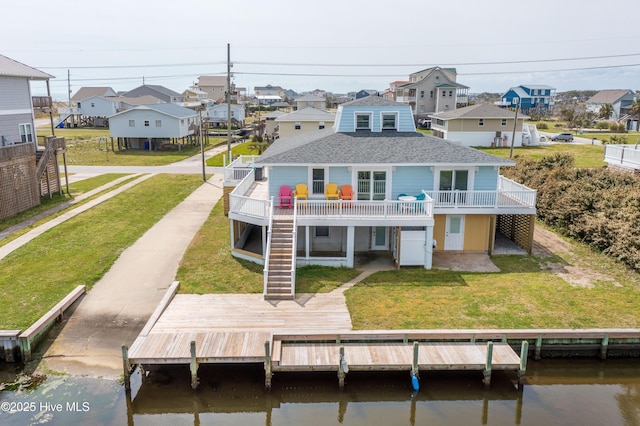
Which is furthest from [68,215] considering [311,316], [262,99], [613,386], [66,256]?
[262,99]

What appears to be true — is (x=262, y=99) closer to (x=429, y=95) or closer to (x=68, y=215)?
(x=429, y=95)

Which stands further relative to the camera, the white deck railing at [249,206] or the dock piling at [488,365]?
the white deck railing at [249,206]

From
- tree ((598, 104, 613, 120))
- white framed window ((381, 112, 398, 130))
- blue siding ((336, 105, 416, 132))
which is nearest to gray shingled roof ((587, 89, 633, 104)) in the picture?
tree ((598, 104, 613, 120))

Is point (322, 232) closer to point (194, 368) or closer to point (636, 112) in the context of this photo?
point (194, 368)

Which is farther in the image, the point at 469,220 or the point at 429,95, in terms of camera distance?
the point at 429,95

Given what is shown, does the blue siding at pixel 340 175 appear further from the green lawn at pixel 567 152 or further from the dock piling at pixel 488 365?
the green lawn at pixel 567 152

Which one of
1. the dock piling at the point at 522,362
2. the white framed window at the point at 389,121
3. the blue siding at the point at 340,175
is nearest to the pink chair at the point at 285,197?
the blue siding at the point at 340,175

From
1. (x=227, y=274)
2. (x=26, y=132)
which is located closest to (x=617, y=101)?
(x=26, y=132)
